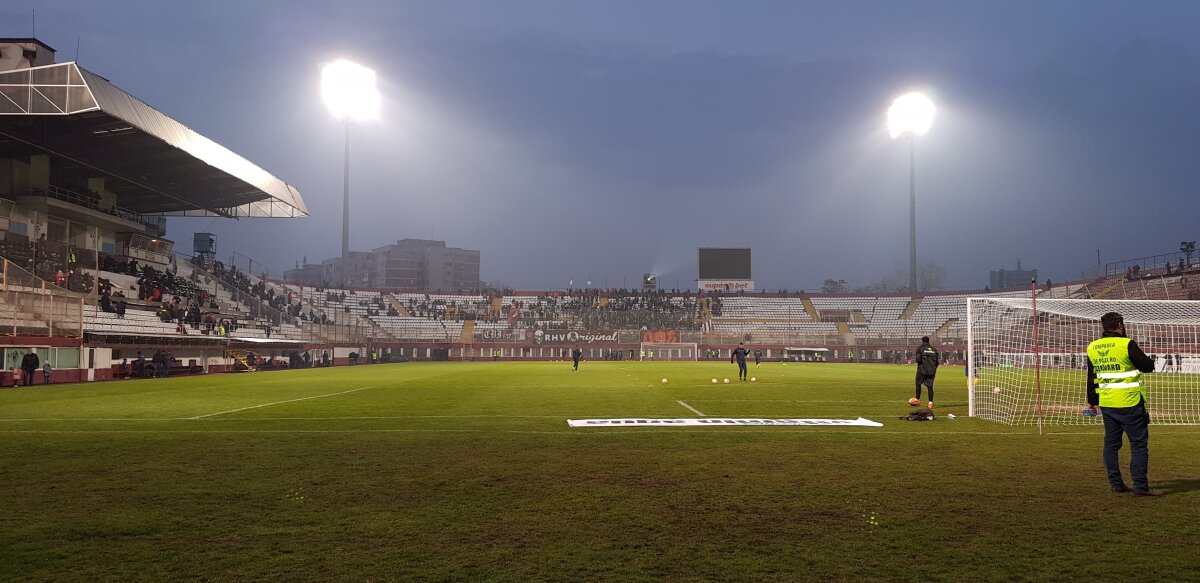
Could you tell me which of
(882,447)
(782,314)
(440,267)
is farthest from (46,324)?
(440,267)

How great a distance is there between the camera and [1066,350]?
4275 cm

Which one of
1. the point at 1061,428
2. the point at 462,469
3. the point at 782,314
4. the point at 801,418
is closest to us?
the point at 462,469

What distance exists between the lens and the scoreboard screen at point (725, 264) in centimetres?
9894

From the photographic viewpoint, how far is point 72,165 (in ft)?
142

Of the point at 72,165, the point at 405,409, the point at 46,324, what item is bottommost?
the point at 405,409

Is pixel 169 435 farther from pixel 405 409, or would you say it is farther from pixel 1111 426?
pixel 1111 426

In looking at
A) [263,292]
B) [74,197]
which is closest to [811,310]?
[263,292]

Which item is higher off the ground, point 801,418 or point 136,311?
point 136,311

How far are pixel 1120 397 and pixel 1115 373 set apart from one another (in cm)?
27

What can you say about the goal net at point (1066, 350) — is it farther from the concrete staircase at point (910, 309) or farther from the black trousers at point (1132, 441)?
the concrete staircase at point (910, 309)

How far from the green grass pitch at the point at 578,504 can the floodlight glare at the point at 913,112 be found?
68446 millimetres

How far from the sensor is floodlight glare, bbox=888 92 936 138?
253 feet

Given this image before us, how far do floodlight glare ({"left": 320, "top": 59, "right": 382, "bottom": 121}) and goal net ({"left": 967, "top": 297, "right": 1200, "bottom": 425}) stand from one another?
58089 millimetres

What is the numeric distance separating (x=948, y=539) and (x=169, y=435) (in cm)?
1260
